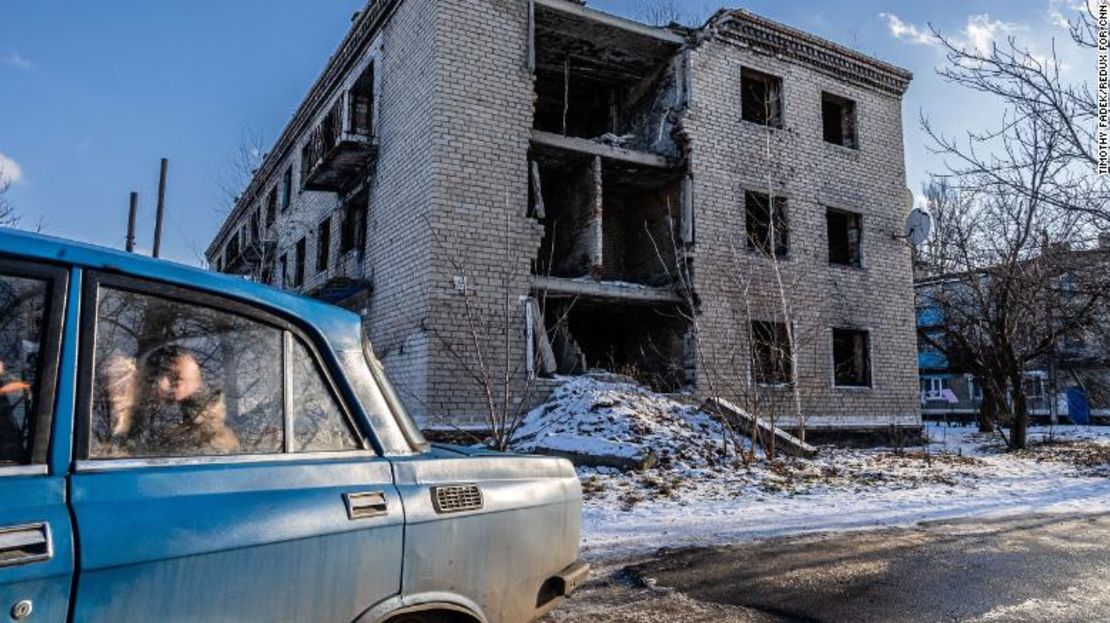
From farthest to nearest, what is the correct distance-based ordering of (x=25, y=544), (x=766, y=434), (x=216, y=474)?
(x=766, y=434) → (x=216, y=474) → (x=25, y=544)

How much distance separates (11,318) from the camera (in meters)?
1.50

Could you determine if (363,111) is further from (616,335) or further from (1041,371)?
(1041,371)

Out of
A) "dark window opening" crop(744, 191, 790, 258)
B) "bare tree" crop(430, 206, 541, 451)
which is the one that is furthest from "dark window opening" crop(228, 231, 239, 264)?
"dark window opening" crop(744, 191, 790, 258)

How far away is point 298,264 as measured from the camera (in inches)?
724

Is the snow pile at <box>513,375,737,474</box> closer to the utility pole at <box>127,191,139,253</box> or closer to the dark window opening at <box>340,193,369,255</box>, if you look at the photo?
the dark window opening at <box>340,193,369,255</box>

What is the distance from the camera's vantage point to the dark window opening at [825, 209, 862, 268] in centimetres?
1515

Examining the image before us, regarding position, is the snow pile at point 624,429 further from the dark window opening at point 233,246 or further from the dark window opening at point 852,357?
the dark window opening at point 233,246

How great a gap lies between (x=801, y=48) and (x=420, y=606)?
15.3 meters

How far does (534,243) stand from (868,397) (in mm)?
→ 7902

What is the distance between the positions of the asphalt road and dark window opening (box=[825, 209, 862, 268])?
10.1 m

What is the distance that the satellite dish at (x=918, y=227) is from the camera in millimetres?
15234

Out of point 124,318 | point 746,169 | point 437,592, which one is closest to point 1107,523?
point 437,592

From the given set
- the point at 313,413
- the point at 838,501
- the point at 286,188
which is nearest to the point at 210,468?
the point at 313,413

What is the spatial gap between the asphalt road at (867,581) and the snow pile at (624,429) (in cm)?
324
